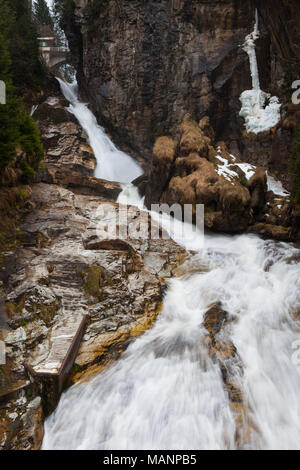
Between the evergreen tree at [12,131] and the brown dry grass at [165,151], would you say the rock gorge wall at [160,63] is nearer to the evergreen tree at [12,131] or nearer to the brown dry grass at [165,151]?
the brown dry grass at [165,151]

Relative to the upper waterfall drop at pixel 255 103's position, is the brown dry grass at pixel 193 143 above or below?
below

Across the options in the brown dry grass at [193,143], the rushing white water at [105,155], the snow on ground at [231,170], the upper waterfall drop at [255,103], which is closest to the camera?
the snow on ground at [231,170]

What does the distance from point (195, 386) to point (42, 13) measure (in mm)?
51284

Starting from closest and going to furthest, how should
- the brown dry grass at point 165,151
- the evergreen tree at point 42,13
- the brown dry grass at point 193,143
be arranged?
the brown dry grass at point 193,143 → the brown dry grass at point 165,151 → the evergreen tree at point 42,13

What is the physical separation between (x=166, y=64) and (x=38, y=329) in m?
19.5

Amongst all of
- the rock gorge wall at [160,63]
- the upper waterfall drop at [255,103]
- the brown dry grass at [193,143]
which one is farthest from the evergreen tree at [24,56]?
the upper waterfall drop at [255,103]

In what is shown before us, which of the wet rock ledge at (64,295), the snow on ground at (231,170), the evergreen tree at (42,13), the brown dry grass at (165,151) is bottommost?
the wet rock ledge at (64,295)

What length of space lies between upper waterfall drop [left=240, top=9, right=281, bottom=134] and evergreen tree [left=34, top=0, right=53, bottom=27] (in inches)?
1438

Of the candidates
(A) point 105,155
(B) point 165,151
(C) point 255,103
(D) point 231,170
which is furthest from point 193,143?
(A) point 105,155

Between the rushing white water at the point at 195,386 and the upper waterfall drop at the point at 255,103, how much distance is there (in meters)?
10.4

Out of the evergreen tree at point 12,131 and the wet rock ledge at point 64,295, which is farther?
the evergreen tree at point 12,131

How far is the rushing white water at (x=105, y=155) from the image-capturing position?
770 inches

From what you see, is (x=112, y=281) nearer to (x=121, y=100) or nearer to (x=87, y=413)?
(x=87, y=413)

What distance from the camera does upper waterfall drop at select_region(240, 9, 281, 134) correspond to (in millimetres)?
15344
